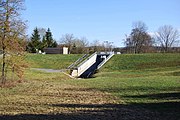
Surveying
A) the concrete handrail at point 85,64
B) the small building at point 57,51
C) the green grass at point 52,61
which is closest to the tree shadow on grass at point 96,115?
the concrete handrail at point 85,64

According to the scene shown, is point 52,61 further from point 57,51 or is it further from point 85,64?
point 57,51

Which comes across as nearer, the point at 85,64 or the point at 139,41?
the point at 85,64

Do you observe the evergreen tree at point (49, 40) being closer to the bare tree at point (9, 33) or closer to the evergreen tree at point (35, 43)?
the evergreen tree at point (35, 43)

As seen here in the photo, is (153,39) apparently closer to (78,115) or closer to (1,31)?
(1,31)

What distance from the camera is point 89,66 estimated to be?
5516 cm

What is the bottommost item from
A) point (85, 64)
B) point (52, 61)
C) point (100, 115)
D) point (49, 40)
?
point (100, 115)

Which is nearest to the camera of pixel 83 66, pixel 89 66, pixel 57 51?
pixel 83 66

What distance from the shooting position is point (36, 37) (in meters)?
92.5

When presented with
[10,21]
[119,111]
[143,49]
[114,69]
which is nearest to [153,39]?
[143,49]

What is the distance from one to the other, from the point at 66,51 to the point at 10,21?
68.4 m

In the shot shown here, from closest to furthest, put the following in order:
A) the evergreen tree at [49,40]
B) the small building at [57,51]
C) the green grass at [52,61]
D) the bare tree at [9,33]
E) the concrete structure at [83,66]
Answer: the bare tree at [9,33]
the concrete structure at [83,66]
the green grass at [52,61]
the small building at [57,51]
the evergreen tree at [49,40]

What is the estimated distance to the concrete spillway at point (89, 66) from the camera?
4823 cm

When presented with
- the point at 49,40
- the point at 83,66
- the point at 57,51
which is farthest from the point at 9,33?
the point at 49,40

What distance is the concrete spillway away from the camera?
158ft
